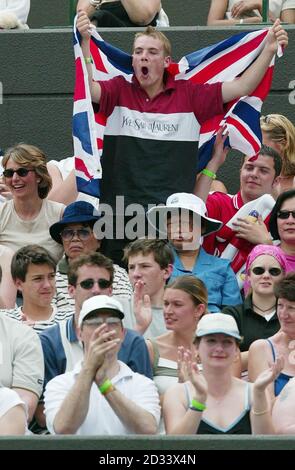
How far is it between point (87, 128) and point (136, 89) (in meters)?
0.41

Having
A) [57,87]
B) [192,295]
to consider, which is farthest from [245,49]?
[192,295]

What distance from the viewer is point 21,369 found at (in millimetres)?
9148

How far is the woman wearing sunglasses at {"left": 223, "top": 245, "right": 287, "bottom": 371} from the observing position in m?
9.99

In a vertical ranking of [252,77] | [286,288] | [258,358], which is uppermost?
[252,77]

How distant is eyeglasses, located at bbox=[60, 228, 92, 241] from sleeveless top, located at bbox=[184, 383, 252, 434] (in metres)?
2.14

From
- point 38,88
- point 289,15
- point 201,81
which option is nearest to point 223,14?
point 289,15

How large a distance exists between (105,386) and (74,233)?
2.35m

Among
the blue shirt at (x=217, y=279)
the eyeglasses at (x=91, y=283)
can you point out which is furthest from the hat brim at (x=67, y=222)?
the eyeglasses at (x=91, y=283)

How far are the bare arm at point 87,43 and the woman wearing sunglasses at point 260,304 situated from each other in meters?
1.77

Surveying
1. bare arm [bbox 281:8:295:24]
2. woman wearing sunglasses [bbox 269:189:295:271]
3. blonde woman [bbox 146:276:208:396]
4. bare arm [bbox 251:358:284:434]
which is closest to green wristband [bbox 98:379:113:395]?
bare arm [bbox 251:358:284:434]

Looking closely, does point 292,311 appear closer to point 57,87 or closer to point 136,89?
point 136,89

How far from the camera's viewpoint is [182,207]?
34.8 ft

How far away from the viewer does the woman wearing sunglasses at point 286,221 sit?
10.4 metres

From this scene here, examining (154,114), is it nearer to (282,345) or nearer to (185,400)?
(282,345)
